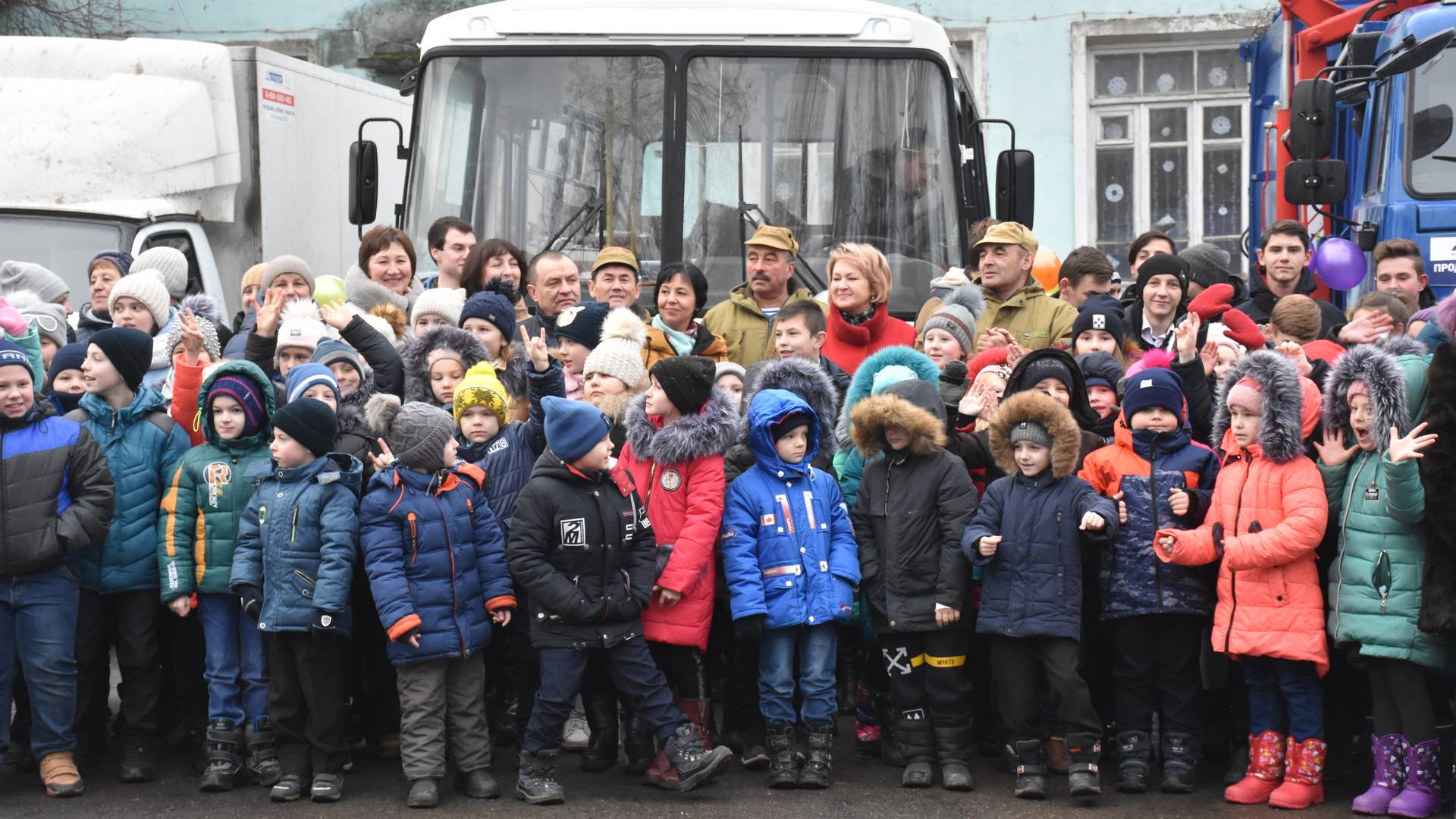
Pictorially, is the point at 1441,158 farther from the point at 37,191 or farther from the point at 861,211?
the point at 37,191

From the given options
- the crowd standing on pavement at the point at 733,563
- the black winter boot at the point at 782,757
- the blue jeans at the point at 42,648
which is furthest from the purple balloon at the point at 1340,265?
the blue jeans at the point at 42,648

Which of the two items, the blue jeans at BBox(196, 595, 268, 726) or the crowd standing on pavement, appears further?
the blue jeans at BBox(196, 595, 268, 726)

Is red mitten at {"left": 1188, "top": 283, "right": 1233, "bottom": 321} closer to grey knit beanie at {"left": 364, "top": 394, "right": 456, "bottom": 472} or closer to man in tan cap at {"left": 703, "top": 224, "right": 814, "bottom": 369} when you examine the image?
man in tan cap at {"left": 703, "top": 224, "right": 814, "bottom": 369}

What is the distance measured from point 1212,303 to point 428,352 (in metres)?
3.31

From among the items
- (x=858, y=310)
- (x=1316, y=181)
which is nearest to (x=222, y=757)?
(x=858, y=310)

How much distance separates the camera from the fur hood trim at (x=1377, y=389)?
20.9 ft

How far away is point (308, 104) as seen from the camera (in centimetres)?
1342

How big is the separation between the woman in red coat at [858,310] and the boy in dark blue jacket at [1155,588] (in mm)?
1548

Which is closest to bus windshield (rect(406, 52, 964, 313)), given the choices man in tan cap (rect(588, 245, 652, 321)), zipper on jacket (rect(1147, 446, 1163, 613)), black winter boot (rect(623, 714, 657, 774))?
man in tan cap (rect(588, 245, 652, 321))

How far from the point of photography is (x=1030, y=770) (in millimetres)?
6645

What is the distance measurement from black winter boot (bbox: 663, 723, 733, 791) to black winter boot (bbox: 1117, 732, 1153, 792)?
1.49m

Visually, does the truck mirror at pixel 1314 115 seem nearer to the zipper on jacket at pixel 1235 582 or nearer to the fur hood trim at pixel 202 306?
the zipper on jacket at pixel 1235 582

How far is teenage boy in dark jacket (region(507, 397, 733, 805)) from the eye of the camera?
6562 mm

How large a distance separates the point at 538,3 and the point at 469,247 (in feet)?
4.73
